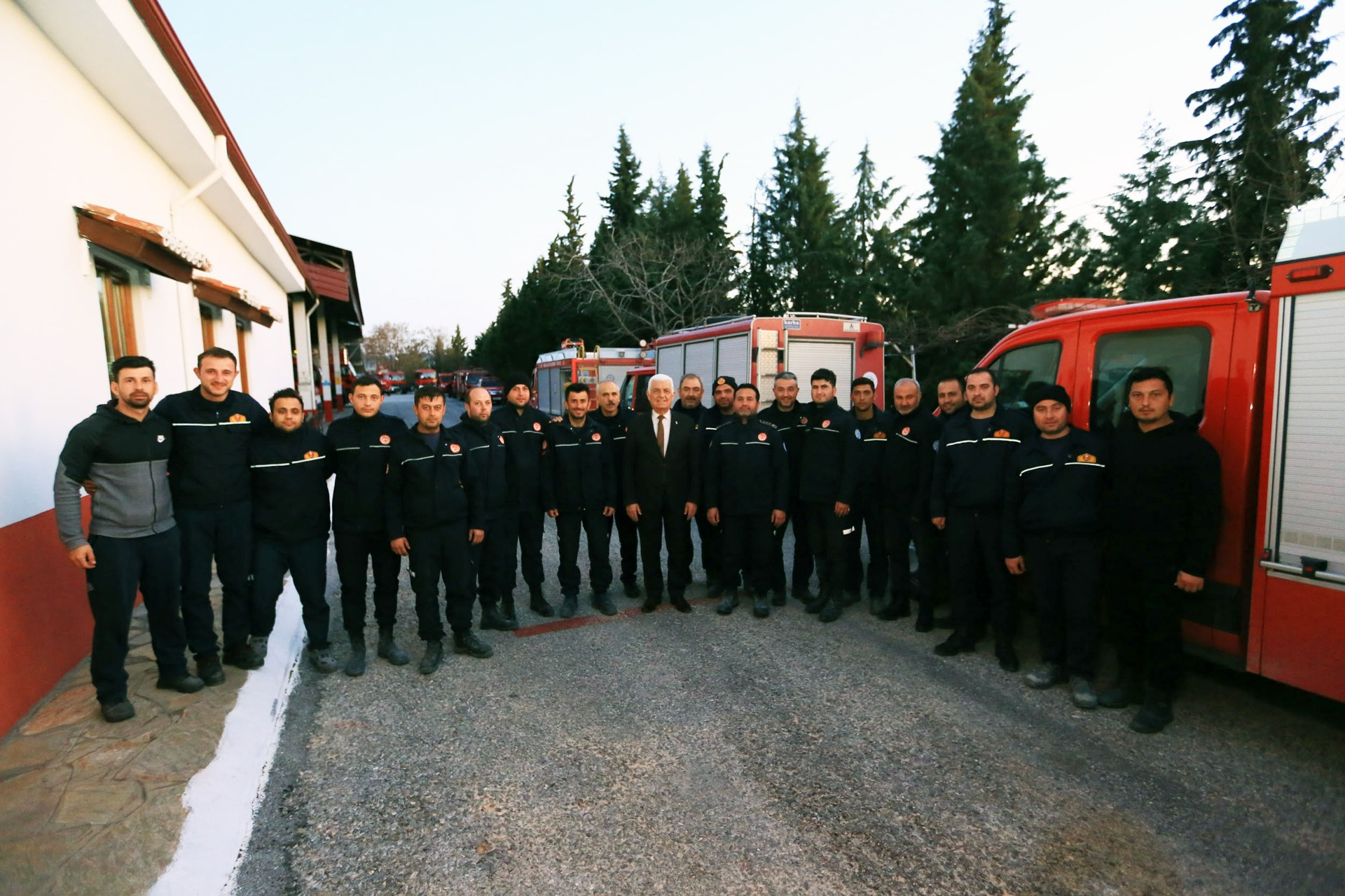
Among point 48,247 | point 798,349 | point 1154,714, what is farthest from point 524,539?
point 798,349

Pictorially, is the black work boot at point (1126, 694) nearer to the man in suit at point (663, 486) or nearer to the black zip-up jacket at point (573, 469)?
the man in suit at point (663, 486)

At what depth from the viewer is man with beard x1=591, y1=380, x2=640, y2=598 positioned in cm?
636

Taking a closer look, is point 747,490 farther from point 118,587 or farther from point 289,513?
point 118,587

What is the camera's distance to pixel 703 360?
12312mm

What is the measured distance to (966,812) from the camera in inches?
125

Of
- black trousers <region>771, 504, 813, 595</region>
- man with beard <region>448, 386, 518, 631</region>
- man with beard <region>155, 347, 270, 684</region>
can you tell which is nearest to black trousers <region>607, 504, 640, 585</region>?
man with beard <region>448, 386, 518, 631</region>

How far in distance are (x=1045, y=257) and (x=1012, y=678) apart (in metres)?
19.4

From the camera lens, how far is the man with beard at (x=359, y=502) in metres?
4.82

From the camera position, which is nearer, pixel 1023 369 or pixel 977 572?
pixel 977 572

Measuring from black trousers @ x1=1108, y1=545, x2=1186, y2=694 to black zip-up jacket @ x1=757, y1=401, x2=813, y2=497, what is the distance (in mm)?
2558

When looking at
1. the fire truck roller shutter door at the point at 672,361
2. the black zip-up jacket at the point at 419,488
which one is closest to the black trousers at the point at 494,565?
the black zip-up jacket at the point at 419,488

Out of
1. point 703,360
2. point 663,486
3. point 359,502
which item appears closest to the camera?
point 359,502

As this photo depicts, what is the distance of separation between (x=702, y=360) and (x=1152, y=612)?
894 centimetres

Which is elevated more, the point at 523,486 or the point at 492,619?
the point at 523,486
